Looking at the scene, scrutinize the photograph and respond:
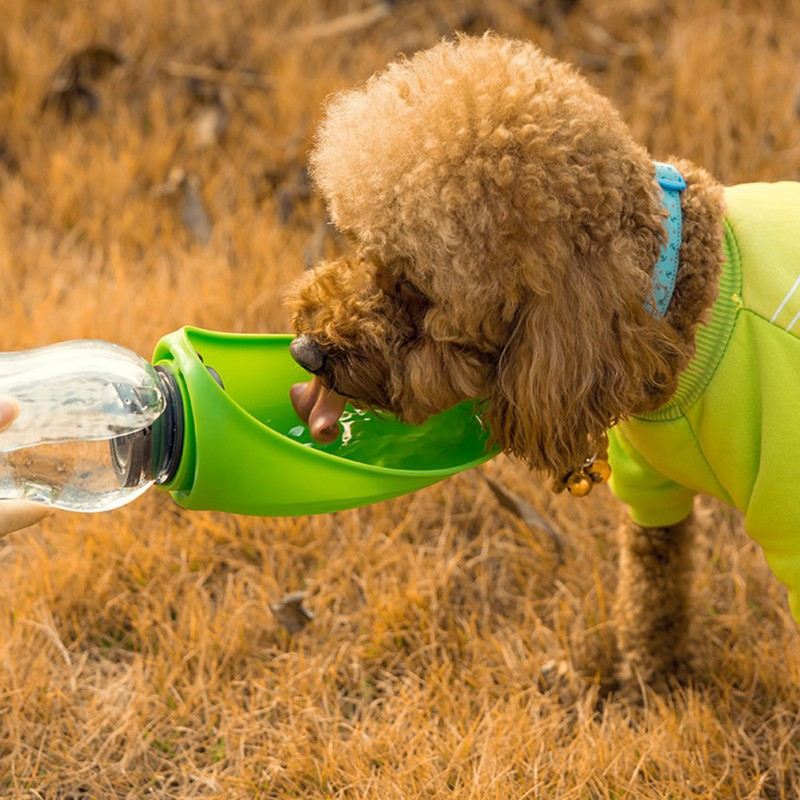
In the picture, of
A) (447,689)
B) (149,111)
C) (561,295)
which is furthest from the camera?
(149,111)

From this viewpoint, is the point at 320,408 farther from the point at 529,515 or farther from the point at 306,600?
the point at 529,515

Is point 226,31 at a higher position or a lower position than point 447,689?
higher

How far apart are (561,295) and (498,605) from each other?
1234 mm

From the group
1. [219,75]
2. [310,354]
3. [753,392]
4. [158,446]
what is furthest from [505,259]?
[219,75]

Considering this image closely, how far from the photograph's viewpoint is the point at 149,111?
14.8ft

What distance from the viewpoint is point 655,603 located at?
2.60 m

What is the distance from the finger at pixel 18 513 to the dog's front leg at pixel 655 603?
4.51 feet

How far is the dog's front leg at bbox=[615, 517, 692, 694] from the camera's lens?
8.51 ft

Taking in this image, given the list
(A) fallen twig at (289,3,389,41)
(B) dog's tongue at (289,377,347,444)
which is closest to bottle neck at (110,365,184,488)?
(B) dog's tongue at (289,377,347,444)

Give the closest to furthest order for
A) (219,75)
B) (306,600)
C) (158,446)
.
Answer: (158,446)
(306,600)
(219,75)

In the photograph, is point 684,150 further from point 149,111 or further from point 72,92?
point 72,92

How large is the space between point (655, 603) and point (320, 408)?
1022 millimetres

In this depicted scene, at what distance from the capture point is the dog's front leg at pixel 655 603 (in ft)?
8.51

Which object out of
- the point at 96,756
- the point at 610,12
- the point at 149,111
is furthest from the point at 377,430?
the point at 610,12
